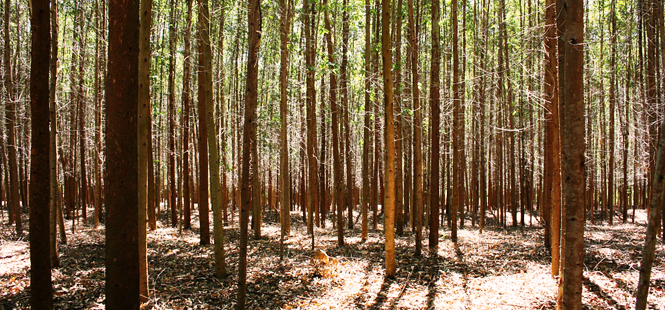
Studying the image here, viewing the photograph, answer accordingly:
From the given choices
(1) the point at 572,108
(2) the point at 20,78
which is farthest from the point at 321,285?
(2) the point at 20,78

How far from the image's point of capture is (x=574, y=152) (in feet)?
10.4

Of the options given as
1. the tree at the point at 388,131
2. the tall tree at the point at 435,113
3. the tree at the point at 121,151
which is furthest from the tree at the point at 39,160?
the tall tree at the point at 435,113

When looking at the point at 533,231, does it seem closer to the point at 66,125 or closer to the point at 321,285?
the point at 321,285

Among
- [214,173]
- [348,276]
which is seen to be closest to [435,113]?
[348,276]

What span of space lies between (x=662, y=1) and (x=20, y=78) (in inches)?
888

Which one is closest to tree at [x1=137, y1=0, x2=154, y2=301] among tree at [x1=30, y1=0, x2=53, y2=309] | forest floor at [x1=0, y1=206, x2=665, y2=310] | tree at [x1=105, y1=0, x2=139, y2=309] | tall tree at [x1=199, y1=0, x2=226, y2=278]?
forest floor at [x1=0, y1=206, x2=665, y2=310]

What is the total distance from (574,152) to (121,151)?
3624 mm

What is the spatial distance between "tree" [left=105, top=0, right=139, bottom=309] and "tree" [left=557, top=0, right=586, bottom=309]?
3519mm

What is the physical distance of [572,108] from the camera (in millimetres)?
3176

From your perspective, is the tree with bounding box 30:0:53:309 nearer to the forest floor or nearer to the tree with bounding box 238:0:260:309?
the forest floor

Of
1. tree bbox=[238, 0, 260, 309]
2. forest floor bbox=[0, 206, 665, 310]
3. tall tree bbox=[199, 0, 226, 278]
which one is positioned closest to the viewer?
tree bbox=[238, 0, 260, 309]

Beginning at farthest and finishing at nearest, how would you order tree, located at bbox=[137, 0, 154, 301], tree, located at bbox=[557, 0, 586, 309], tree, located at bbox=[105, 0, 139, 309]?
Result: tree, located at bbox=[137, 0, 154, 301]
tree, located at bbox=[557, 0, 586, 309]
tree, located at bbox=[105, 0, 139, 309]

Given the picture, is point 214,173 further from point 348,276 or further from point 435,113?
point 435,113

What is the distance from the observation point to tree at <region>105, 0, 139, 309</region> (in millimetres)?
A: 2994
